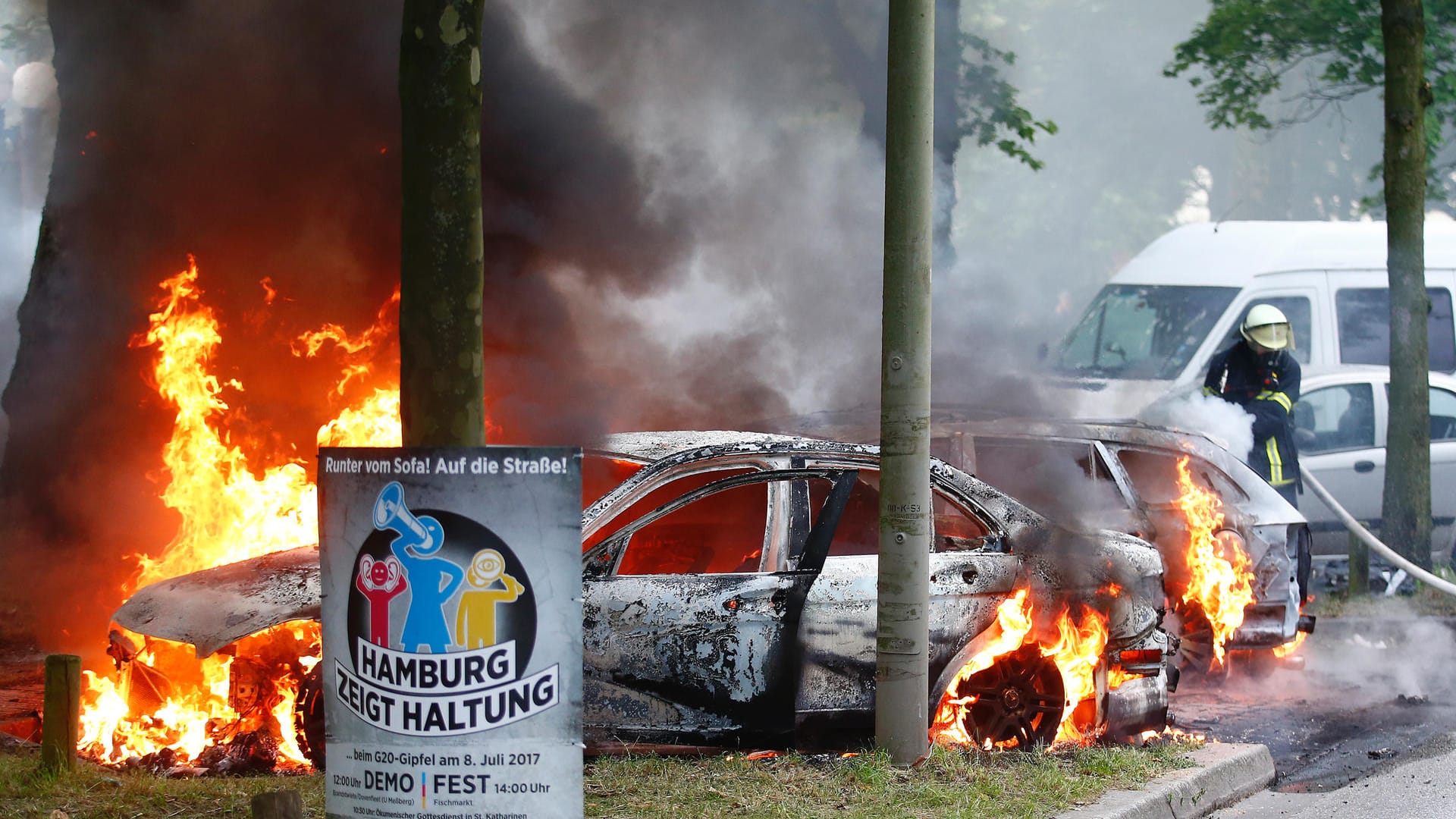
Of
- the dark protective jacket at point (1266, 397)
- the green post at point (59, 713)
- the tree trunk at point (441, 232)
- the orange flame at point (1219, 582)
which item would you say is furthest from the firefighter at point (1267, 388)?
the green post at point (59, 713)

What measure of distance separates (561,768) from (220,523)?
16.3 feet

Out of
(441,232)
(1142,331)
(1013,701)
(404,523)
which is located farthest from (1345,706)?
(404,523)

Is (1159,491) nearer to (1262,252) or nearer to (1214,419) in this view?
(1214,419)

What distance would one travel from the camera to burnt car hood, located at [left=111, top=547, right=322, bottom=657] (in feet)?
17.6

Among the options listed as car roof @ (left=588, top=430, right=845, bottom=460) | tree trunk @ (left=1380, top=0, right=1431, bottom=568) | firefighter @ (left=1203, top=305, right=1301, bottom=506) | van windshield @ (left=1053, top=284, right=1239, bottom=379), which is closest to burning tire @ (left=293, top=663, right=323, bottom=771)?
car roof @ (left=588, top=430, right=845, bottom=460)

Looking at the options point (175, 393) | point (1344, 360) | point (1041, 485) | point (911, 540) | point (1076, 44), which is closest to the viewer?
point (911, 540)

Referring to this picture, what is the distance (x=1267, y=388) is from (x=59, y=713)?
8.11 meters

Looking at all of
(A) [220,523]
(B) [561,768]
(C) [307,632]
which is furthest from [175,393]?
(B) [561,768]

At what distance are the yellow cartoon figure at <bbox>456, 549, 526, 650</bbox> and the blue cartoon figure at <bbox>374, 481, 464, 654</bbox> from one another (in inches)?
1.4

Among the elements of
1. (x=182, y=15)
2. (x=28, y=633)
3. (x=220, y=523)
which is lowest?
(x=28, y=633)

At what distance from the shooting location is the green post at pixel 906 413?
548 cm

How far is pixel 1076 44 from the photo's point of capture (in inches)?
1832

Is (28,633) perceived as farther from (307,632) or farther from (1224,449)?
(1224,449)

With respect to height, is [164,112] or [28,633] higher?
[164,112]
